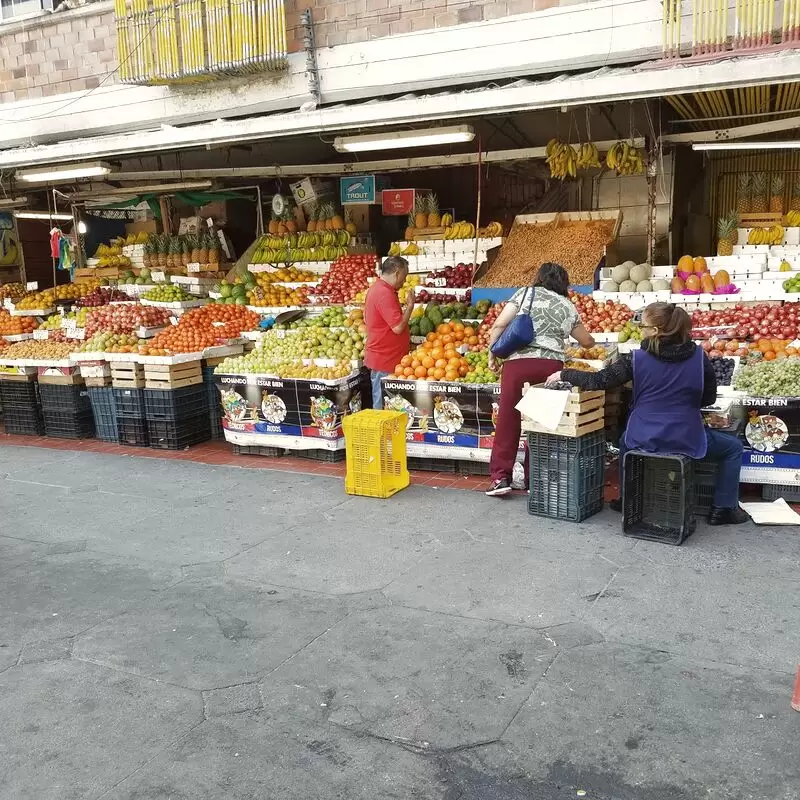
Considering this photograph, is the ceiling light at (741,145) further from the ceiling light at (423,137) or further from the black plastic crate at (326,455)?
the black plastic crate at (326,455)

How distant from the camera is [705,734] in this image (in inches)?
129

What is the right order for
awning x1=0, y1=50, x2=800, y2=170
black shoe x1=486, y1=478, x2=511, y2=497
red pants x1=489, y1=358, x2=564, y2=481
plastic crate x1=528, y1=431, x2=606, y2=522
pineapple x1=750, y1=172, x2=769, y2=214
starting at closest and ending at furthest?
plastic crate x1=528, y1=431, x2=606, y2=522, awning x1=0, y1=50, x2=800, y2=170, red pants x1=489, y1=358, x2=564, y2=481, black shoe x1=486, y1=478, x2=511, y2=497, pineapple x1=750, y1=172, x2=769, y2=214

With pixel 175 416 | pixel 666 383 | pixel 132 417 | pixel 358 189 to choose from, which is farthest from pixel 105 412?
pixel 666 383

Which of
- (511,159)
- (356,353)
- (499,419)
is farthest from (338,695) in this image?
(511,159)

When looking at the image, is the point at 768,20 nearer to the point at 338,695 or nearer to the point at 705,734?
the point at 705,734

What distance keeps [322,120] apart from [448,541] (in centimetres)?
472

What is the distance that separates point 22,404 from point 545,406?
758cm

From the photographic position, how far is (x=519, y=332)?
6.05 meters

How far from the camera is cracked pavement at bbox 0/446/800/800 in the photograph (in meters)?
3.17

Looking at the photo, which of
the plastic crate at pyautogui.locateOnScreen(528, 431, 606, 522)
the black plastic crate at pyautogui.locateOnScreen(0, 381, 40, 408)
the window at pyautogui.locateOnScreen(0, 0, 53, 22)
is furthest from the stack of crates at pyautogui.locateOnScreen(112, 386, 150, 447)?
the window at pyautogui.locateOnScreen(0, 0, 53, 22)

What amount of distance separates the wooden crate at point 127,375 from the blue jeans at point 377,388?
309 centimetres

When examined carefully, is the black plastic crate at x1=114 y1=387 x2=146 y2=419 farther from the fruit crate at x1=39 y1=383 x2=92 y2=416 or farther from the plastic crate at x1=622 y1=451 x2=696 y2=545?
the plastic crate at x1=622 y1=451 x2=696 y2=545

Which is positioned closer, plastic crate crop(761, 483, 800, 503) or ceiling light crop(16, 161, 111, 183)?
plastic crate crop(761, 483, 800, 503)

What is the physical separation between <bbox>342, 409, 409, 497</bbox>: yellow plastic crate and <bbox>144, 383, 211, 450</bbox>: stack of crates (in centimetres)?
294
